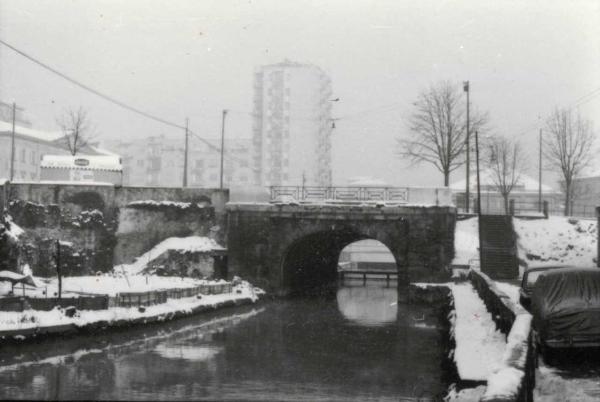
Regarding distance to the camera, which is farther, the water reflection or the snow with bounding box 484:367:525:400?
the water reflection

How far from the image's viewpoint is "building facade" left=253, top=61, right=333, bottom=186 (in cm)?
10038

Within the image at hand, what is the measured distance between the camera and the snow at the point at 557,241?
112 ft

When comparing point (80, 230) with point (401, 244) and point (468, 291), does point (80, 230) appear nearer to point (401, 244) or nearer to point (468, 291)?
point (401, 244)

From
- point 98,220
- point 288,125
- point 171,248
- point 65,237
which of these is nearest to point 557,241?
point 171,248

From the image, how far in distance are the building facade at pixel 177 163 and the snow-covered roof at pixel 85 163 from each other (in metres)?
67.7

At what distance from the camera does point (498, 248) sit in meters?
34.8

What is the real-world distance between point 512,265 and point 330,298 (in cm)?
958

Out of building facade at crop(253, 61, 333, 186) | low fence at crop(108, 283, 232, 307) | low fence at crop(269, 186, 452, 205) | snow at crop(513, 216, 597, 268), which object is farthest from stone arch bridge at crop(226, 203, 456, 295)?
building facade at crop(253, 61, 333, 186)

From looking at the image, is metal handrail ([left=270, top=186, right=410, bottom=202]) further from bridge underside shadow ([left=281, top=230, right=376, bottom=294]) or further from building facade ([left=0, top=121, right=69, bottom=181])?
building facade ([left=0, top=121, right=69, bottom=181])

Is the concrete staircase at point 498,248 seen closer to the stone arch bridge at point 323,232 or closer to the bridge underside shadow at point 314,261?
the stone arch bridge at point 323,232

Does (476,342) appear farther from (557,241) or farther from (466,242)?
(557,241)

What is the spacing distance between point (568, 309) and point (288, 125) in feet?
294

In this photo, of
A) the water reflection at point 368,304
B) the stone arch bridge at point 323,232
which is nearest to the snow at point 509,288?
the stone arch bridge at point 323,232

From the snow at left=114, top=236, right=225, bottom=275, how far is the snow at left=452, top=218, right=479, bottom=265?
12.3 meters
